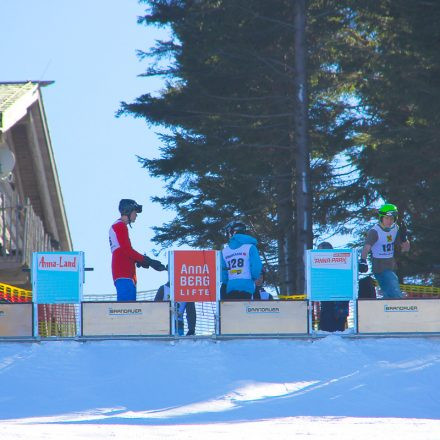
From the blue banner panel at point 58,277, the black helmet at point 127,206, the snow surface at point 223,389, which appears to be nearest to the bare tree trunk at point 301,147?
the black helmet at point 127,206

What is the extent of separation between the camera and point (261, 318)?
15.9 meters

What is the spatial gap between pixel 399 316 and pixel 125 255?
351 cm

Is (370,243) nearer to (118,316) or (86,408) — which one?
(118,316)

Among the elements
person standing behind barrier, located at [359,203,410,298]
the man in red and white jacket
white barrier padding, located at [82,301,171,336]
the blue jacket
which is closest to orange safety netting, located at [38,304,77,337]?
the man in red and white jacket

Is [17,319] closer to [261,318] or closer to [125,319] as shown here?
[125,319]

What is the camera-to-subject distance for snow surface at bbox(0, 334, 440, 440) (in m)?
11.1

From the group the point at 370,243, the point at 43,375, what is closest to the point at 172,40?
the point at 370,243

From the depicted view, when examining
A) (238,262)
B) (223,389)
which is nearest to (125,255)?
(238,262)

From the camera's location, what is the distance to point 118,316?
15859 mm

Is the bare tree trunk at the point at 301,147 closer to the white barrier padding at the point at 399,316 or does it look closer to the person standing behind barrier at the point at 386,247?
the person standing behind barrier at the point at 386,247

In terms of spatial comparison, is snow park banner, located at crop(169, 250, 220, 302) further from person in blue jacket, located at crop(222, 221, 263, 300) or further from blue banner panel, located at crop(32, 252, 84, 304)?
blue banner panel, located at crop(32, 252, 84, 304)

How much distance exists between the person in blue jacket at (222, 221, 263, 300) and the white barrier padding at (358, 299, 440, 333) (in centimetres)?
142

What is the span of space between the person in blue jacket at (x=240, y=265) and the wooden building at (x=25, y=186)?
9.76 metres

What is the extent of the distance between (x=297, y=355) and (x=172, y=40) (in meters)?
19.7
